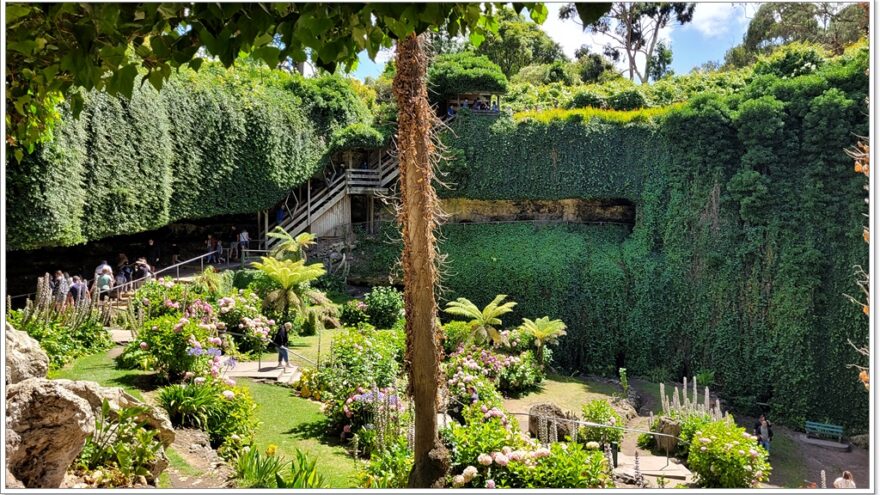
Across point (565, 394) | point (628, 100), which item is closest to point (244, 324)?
point (565, 394)

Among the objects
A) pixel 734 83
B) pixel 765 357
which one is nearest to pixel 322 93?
pixel 734 83

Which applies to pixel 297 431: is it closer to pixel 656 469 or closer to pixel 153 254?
pixel 656 469

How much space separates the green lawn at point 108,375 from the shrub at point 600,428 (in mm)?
7284

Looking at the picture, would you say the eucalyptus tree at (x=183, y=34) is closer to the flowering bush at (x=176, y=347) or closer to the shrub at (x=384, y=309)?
the flowering bush at (x=176, y=347)

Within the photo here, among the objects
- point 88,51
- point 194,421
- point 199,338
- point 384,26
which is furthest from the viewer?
point 199,338

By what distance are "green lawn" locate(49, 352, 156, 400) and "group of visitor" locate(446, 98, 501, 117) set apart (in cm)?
1446

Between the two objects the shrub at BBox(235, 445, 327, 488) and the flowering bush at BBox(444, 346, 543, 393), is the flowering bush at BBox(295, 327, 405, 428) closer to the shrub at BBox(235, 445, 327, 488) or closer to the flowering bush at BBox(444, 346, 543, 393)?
the flowering bush at BBox(444, 346, 543, 393)

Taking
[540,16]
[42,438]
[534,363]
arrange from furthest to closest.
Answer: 1. [534,363]
2. [42,438]
3. [540,16]

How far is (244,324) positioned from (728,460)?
9.36 meters

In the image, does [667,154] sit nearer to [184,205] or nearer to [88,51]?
[184,205]

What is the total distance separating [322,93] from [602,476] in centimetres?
1865

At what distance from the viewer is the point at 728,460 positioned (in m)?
9.29

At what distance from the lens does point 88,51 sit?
3387 mm

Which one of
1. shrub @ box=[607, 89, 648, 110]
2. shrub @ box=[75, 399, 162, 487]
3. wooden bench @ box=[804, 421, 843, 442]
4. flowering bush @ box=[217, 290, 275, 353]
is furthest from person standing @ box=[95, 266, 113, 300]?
shrub @ box=[607, 89, 648, 110]
